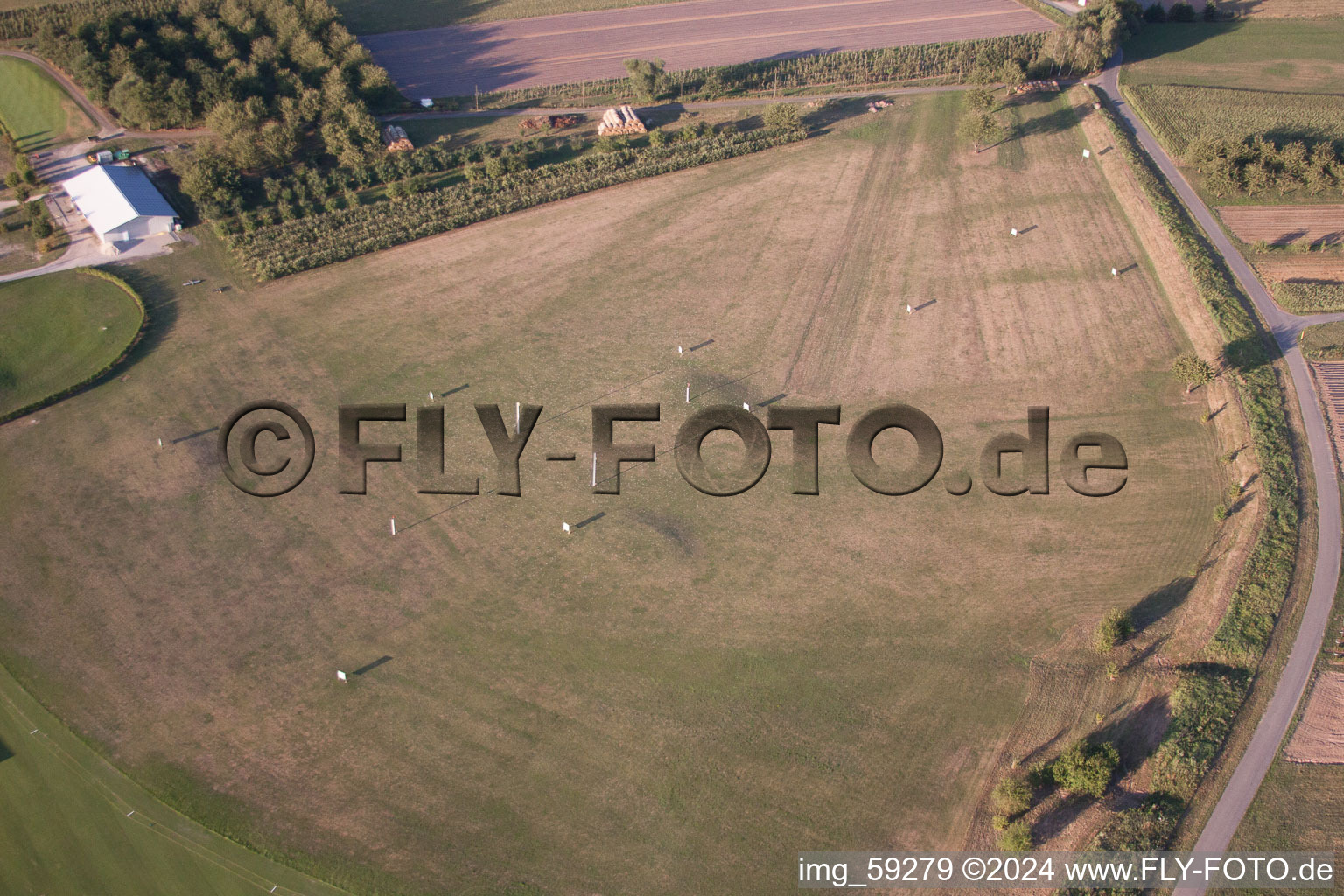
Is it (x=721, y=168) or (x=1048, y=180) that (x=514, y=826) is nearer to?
(x=721, y=168)

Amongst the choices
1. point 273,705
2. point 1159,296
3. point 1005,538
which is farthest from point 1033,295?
point 273,705

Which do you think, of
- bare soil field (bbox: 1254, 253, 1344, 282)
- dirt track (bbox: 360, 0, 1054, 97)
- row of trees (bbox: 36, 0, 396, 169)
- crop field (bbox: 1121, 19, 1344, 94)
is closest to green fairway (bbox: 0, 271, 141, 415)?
row of trees (bbox: 36, 0, 396, 169)

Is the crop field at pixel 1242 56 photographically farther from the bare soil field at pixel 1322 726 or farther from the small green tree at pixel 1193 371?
the bare soil field at pixel 1322 726

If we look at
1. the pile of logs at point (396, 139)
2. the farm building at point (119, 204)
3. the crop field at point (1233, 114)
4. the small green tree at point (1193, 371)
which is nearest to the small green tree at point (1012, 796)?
the small green tree at point (1193, 371)

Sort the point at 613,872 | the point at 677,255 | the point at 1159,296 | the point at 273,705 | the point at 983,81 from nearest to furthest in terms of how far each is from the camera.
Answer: the point at 613,872 < the point at 273,705 < the point at 1159,296 < the point at 677,255 < the point at 983,81

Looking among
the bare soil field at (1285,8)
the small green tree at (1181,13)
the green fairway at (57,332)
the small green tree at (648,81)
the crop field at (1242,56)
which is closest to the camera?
the green fairway at (57,332)

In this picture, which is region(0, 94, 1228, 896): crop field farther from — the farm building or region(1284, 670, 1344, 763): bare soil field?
region(1284, 670, 1344, 763): bare soil field

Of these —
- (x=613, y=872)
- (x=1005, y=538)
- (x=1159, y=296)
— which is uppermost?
(x=1159, y=296)
